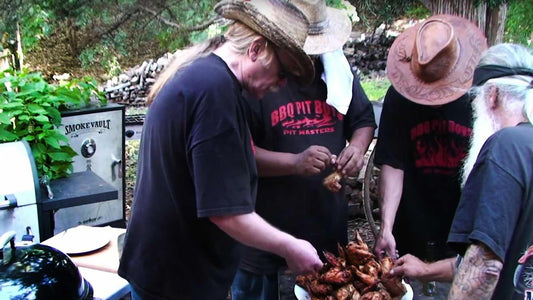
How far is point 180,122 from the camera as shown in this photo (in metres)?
1.50

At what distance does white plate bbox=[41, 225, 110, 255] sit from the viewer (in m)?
2.43

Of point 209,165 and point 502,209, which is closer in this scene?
point 502,209

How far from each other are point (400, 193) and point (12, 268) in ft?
5.72

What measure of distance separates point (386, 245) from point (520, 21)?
123 inches

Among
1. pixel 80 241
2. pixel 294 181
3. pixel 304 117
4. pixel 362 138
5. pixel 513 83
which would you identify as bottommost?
pixel 80 241

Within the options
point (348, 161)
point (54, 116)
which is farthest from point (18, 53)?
point (348, 161)

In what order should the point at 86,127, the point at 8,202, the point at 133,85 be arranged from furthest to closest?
the point at 133,85 < the point at 86,127 < the point at 8,202

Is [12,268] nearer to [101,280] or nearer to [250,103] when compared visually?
[101,280]

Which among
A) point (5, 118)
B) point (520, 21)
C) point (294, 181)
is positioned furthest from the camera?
point (520, 21)

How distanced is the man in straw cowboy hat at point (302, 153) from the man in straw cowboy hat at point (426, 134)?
0.66 feet

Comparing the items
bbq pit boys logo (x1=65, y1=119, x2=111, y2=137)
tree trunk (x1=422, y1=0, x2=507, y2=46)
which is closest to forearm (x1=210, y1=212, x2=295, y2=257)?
bbq pit boys logo (x1=65, y1=119, x2=111, y2=137)

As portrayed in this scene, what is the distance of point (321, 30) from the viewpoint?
2.53 meters

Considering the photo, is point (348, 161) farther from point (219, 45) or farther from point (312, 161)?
point (219, 45)

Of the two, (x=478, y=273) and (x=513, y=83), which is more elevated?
(x=513, y=83)
